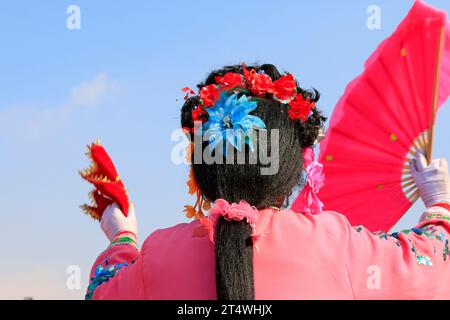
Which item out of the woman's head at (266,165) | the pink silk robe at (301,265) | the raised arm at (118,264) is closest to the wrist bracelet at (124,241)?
the raised arm at (118,264)

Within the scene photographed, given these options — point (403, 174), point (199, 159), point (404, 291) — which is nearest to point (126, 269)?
point (199, 159)

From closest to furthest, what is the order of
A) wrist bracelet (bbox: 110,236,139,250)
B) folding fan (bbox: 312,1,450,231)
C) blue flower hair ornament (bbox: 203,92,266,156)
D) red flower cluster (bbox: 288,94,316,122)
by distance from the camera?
blue flower hair ornament (bbox: 203,92,266,156)
red flower cluster (bbox: 288,94,316,122)
wrist bracelet (bbox: 110,236,139,250)
folding fan (bbox: 312,1,450,231)

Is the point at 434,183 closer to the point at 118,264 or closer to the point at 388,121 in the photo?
the point at 388,121

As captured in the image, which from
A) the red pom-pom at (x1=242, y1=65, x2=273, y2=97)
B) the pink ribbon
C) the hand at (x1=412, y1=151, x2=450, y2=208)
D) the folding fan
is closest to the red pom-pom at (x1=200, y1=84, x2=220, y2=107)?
the red pom-pom at (x1=242, y1=65, x2=273, y2=97)

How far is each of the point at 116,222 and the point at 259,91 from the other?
86 cm

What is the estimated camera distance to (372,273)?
2.30 m

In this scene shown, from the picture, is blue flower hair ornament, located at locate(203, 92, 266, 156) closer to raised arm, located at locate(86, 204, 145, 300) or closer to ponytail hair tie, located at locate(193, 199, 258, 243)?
ponytail hair tie, located at locate(193, 199, 258, 243)

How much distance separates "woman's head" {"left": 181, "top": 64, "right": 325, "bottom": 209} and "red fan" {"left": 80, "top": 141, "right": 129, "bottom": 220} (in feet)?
1.69

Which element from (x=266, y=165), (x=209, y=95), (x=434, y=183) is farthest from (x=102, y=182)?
(x=434, y=183)

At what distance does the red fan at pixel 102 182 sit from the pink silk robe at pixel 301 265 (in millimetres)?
455

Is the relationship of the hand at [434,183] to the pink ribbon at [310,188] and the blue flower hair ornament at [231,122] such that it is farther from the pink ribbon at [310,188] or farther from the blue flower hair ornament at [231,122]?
the blue flower hair ornament at [231,122]

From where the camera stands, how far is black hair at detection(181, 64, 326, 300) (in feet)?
7.22

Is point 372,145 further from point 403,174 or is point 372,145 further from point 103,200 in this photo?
point 103,200
